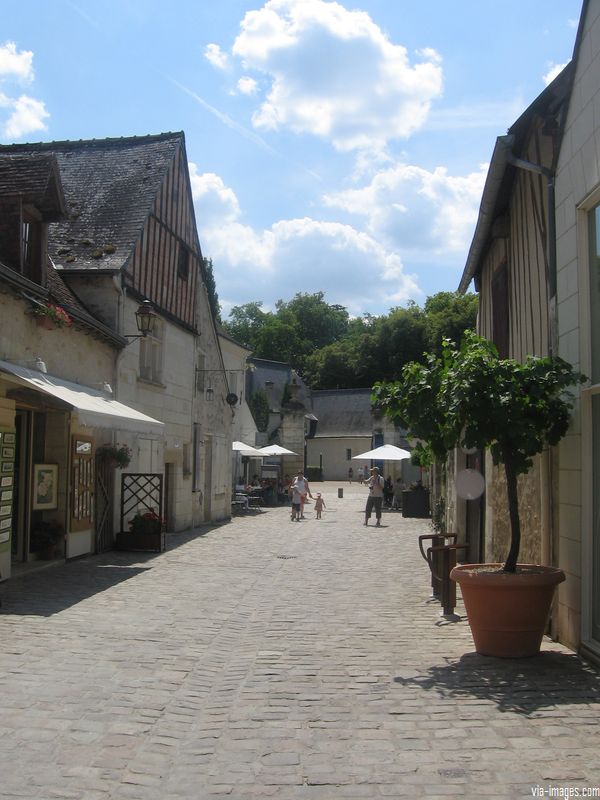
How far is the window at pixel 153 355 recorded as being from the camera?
51.2ft

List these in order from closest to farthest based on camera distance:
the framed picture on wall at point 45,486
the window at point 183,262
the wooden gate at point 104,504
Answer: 1. the framed picture on wall at point 45,486
2. the wooden gate at point 104,504
3. the window at point 183,262

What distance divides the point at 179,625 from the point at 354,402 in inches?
2047

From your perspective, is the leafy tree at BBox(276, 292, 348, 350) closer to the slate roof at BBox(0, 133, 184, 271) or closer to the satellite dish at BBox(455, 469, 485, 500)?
the slate roof at BBox(0, 133, 184, 271)

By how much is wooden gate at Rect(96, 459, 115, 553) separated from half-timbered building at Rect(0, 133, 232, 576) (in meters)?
0.03

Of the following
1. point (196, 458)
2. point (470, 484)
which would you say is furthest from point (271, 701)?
point (196, 458)

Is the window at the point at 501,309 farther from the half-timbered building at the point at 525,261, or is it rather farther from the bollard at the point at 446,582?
the bollard at the point at 446,582

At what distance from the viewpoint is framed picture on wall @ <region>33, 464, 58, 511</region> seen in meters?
10.8

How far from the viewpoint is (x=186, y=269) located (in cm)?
1817

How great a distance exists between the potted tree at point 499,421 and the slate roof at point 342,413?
5117 cm

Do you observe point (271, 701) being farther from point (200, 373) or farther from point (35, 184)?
point (200, 373)

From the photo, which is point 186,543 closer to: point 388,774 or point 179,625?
point 179,625

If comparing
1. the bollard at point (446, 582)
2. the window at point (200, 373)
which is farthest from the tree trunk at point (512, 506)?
the window at point (200, 373)

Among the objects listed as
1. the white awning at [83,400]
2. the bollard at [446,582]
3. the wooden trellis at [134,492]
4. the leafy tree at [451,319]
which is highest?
the leafy tree at [451,319]

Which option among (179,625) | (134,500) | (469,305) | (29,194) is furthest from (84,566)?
(469,305)
